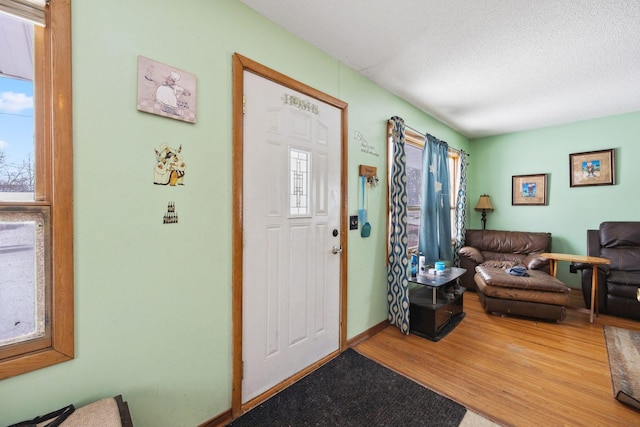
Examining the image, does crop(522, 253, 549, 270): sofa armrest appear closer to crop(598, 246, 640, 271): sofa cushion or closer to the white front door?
crop(598, 246, 640, 271): sofa cushion

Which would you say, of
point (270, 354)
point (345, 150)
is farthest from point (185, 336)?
point (345, 150)

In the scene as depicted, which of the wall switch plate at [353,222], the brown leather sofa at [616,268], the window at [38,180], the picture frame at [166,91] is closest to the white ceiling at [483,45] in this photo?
the picture frame at [166,91]

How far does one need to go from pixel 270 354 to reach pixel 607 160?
197 inches

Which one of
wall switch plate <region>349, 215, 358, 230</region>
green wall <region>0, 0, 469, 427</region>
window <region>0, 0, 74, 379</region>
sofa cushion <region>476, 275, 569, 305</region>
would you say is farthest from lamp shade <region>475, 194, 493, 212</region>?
window <region>0, 0, 74, 379</region>

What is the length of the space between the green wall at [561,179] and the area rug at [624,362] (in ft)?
5.18

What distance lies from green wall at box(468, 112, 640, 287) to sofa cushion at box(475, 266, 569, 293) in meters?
1.34

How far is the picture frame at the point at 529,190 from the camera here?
409 centimetres

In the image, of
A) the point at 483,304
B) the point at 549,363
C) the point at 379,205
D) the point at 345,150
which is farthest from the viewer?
the point at 483,304

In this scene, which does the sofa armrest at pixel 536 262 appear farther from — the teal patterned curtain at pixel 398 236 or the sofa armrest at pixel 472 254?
the teal patterned curtain at pixel 398 236

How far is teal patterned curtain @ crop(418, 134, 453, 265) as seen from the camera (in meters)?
3.32

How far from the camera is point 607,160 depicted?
358 centimetres

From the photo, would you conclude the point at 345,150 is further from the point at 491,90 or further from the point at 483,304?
the point at 483,304

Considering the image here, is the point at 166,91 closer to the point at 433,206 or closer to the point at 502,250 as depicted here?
the point at 433,206

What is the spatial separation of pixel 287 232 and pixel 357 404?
1219 millimetres
